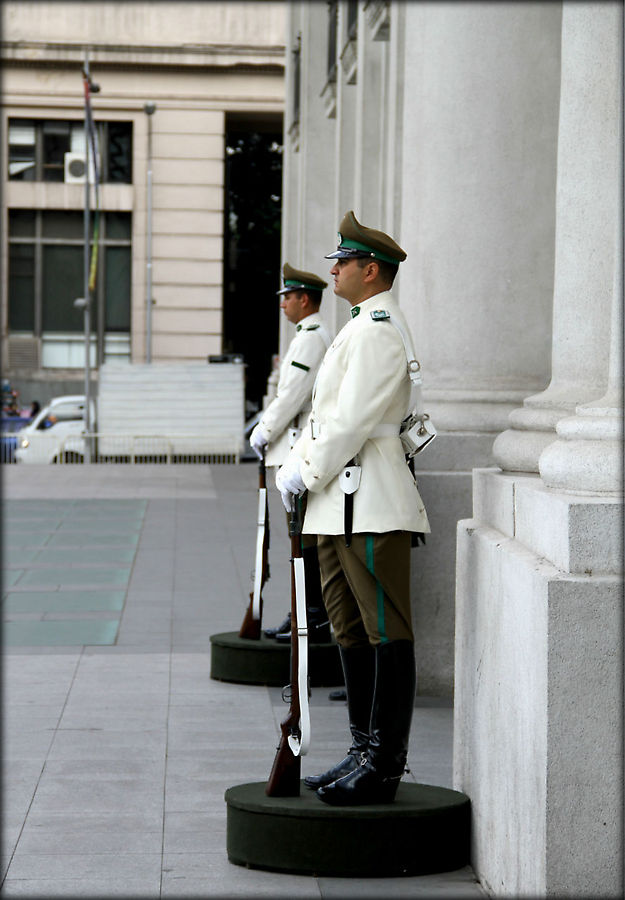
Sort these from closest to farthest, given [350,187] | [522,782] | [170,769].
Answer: [522,782] < [170,769] < [350,187]

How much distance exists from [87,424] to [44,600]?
61.8 ft

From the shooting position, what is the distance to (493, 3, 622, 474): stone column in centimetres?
494

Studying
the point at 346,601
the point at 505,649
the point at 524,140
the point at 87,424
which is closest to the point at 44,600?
the point at 524,140

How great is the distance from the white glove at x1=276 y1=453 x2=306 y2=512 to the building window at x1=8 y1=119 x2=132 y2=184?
112 ft

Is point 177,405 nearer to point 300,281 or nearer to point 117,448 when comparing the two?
point 117,448

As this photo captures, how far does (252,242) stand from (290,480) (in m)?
42.1

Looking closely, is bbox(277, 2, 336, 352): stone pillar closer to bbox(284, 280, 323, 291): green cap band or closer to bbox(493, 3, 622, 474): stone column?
bbox(284, 280, 323, 291): green cap band

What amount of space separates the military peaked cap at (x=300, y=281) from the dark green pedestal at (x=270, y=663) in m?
2.08

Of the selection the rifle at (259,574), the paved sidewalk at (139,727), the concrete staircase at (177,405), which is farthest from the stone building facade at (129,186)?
the rifle at (259,574)

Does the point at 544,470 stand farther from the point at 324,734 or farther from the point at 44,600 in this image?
the point at 44,600

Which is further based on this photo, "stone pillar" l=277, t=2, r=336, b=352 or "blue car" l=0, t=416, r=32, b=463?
"blue car" l=0, t=416, r=32, b=463

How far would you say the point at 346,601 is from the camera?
5.35 metres

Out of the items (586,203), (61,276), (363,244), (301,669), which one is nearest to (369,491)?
(301,669)

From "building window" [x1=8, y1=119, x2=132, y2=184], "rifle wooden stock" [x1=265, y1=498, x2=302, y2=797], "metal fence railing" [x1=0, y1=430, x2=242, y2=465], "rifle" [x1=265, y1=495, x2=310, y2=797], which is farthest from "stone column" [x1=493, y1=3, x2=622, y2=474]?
"building window" [x1=8, y1=119, x2=132, y2=184]
